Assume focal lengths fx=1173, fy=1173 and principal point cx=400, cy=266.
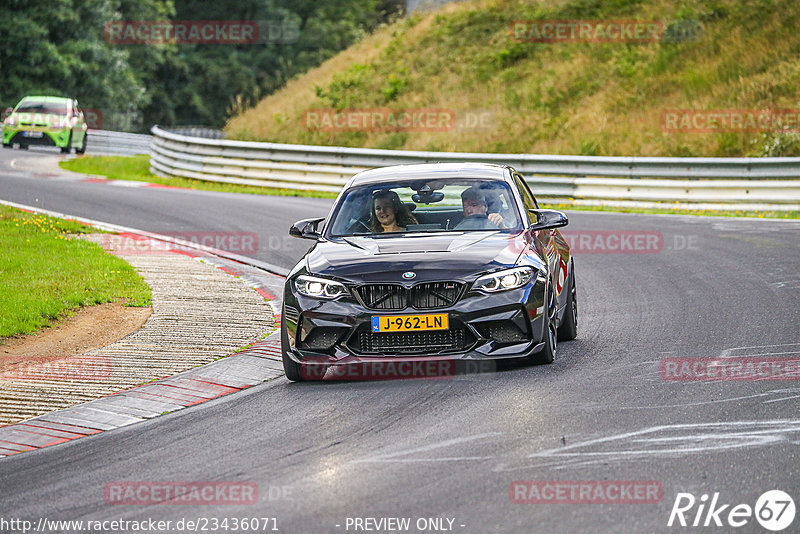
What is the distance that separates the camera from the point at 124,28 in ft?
189

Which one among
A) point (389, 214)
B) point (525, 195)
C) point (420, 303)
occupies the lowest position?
point (420, 303)

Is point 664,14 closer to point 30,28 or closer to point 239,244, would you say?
point 239,244

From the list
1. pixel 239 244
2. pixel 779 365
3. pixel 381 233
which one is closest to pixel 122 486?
pixel 381 233

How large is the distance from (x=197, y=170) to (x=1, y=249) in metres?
14.5

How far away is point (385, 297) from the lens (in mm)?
8539

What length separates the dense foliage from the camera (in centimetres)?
5028

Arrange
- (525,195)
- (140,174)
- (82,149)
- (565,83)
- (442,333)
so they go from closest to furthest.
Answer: (442,333), (525,195), (140,174), (565,83), (82,149)

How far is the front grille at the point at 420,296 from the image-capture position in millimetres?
8500

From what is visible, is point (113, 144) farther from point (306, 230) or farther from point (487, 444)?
point (487, 444)

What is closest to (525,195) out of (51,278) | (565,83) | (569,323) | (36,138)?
(569,323)

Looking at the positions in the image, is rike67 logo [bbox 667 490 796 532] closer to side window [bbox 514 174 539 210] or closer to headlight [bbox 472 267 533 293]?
headlight [bbox 472 267 533 293]

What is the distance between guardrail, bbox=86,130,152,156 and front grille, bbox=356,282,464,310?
113 ft

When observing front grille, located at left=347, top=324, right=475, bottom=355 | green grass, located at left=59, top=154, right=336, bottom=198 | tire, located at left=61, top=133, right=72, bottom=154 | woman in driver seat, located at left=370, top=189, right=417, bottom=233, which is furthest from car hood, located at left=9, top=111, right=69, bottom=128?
front grille, located at left=347, top=324, right=475, bottom=355

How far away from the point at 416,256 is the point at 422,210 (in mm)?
1536
